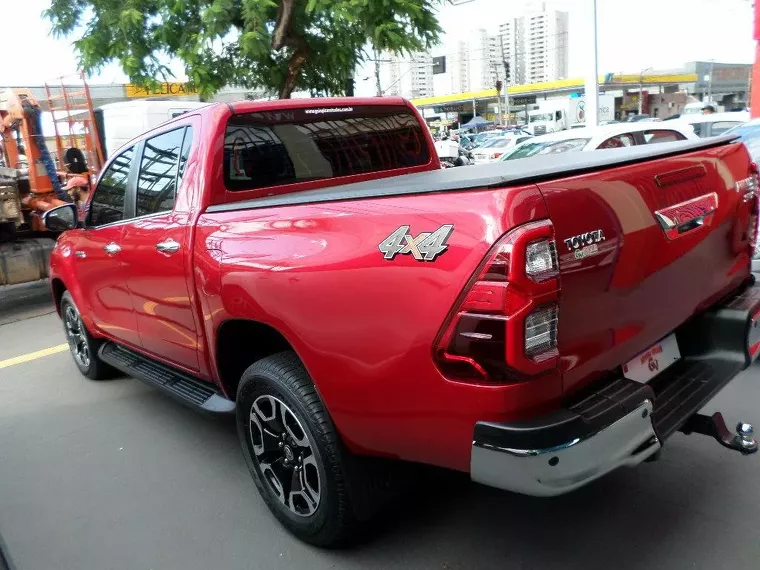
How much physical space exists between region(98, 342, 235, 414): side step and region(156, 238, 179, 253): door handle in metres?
0.75

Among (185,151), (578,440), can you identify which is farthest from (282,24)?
(578,440)

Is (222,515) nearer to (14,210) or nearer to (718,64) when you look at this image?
(14,210)

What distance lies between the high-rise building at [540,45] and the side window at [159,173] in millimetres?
59373

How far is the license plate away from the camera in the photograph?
2.36 metres

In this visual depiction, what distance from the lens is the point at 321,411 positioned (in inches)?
98.4

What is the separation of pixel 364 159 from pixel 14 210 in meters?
6.13

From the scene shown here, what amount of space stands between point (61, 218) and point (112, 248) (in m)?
0.79

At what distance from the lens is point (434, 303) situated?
6.47ft

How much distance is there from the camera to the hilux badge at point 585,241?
1.96 m

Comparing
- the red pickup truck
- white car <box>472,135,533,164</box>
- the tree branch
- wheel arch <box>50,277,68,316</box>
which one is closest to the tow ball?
the red pickup truck

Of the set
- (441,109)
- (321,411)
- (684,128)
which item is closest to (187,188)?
(321,411)

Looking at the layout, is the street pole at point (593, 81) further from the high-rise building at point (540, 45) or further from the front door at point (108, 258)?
the high-rise building at point (540, 45)

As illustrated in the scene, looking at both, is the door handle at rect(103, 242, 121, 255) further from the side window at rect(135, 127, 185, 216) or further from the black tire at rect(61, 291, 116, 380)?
the black tire at rect(61, 291, 116, 380)

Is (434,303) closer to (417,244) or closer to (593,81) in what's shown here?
(417,244)
